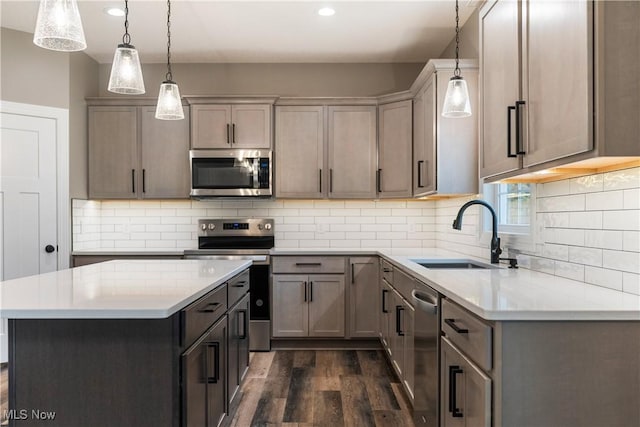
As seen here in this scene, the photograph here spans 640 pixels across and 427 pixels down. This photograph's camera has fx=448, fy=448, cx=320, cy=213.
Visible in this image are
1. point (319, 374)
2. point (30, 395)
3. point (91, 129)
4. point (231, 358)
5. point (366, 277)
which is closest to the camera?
point (30, 395)

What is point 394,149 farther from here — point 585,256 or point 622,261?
point 622,261

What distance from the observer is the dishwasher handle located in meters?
1.99

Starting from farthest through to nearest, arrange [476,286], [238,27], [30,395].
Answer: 1. [238,27]
2. [476,286]
3. [30,395]

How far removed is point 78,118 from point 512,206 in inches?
146

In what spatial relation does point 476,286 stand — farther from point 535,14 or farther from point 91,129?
point 91,129

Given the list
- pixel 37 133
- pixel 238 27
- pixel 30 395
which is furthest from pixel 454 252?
pixel 37 133

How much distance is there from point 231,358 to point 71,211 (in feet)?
7.94

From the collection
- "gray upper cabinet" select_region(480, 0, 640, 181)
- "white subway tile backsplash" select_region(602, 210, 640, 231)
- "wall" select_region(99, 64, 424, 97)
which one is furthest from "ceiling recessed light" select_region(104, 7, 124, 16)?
"white subway tile backsplash" select_region(602, 210, 640, 231)

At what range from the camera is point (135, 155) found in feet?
13.8

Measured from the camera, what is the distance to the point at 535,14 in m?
1.66

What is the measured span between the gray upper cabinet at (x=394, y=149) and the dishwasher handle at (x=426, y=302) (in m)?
1.86

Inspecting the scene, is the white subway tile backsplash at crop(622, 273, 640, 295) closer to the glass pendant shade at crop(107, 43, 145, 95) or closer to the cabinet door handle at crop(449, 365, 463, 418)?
the cabinet door handle at crop(449, 365, 463, 418)

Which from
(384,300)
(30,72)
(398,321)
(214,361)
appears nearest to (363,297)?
(384,300)

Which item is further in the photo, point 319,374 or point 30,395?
point 319,374
